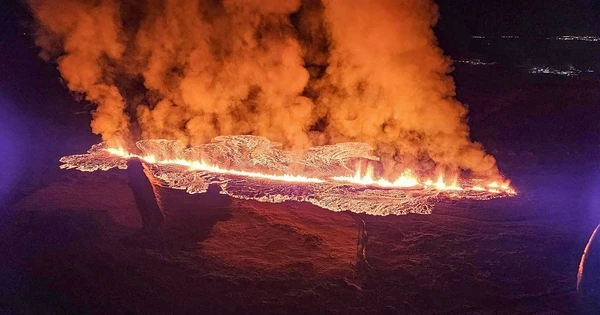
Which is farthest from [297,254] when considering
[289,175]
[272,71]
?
[272,71]

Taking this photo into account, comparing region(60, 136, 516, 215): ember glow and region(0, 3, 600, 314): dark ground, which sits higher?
region(60, 136, 516, 215): ember glow

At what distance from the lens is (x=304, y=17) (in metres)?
11.2

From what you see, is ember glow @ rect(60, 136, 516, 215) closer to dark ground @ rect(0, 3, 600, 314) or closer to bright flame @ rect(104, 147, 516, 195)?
bright flame @ rect(104, 147, 516, 195)

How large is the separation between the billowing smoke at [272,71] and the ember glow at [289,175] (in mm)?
470

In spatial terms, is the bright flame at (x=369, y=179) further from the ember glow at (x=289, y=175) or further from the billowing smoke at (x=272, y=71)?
the billowing smoke at (x=272, y=71)

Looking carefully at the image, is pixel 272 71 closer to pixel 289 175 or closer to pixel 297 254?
pixel 289 175

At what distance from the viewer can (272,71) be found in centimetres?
1085

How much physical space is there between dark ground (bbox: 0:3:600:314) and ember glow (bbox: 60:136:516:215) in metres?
0.50

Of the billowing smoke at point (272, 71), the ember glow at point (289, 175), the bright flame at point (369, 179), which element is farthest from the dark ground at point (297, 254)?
the billowing smoke at point (272, 71)

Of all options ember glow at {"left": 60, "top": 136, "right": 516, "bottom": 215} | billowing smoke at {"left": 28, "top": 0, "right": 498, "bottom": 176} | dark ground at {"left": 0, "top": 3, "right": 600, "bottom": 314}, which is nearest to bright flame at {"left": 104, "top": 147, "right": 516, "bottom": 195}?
ember glow at {"left": 60, "top": 136, "right": 516, "bottom": 215}

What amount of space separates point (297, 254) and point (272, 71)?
223 inches

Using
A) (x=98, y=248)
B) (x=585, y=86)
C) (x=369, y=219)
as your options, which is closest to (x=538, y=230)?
(x=369, y=219)

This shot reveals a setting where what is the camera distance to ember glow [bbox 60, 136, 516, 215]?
8.68m

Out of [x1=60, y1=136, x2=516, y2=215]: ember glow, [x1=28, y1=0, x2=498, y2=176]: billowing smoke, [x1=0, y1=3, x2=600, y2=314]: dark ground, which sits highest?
[x1=28, y1=0, x2=498, y2=176]: billowing smoke
